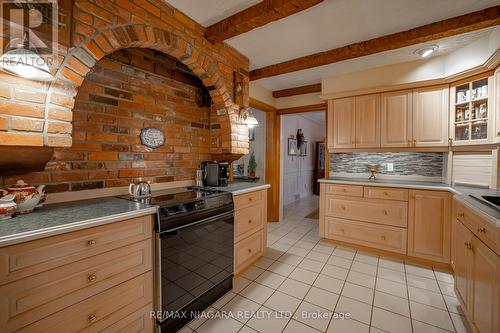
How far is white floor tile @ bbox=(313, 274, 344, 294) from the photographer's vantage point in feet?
6.66

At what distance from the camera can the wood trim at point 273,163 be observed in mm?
4164

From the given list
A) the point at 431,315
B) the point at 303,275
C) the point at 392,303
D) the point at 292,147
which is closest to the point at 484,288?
the point at 431,315

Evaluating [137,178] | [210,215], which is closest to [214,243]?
[210,215]

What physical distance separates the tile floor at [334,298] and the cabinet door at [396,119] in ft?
5.03

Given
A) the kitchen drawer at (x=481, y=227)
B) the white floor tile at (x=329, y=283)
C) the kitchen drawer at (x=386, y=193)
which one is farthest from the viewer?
the kitchen drawer at (x=386, y=193)

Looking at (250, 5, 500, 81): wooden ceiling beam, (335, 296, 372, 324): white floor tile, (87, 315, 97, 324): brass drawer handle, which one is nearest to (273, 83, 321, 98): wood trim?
(250, 5, 500, 81): wooden ceiling beam

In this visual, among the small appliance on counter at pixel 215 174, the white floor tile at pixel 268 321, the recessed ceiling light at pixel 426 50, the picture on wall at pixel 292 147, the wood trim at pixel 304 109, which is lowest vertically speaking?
the white floor tile at pixel 268 321

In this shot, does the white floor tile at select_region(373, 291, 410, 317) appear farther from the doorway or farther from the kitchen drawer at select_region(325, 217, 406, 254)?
the doorway

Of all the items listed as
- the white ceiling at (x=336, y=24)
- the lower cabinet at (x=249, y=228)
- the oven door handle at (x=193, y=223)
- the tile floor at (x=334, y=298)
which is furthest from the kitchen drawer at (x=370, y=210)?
the white ceiling at (x=336, y=24)

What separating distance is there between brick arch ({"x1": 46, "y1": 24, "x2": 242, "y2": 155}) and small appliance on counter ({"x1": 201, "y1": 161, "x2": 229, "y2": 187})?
0.79 ft

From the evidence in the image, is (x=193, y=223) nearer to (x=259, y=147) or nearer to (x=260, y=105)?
(x=260, y=105)

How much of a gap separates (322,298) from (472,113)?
2.56 meters

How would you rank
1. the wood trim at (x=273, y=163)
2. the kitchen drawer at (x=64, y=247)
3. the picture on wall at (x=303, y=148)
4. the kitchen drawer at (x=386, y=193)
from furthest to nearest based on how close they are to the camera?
the picture on wall at (x=303, y=148) → the wood trim at (x=273, y=163) → the kitchen drawer at (x=386, y=193) → the kitchen drawer at (x=64, y=247)

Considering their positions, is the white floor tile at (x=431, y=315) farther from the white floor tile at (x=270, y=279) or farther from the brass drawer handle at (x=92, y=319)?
the brass drawer handle at (x=92, y=319)
